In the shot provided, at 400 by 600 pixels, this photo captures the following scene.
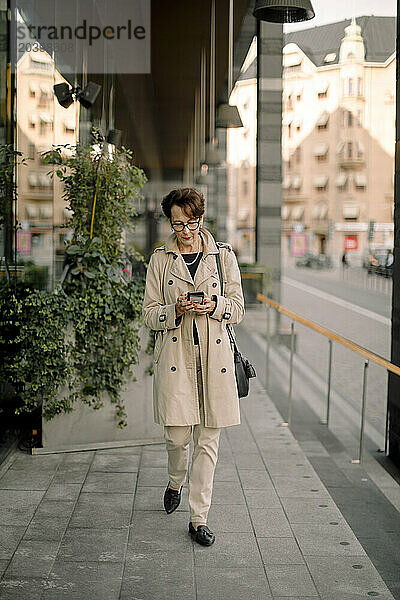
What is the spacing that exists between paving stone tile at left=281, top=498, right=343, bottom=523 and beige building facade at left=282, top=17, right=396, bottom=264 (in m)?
1.84

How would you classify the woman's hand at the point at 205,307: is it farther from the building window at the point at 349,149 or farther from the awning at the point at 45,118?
the building window at the point at 349,149

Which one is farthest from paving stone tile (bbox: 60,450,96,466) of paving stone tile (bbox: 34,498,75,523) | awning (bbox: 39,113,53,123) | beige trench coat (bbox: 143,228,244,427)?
awning (bbox: 39,113,53,123)

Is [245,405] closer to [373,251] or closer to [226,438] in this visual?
[226,438]

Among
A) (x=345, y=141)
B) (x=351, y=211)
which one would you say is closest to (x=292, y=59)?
(x=345, y=141)

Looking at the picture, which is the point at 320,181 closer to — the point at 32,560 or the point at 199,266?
the point at 199,266

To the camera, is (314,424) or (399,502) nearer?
(399,502)

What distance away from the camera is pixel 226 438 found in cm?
549

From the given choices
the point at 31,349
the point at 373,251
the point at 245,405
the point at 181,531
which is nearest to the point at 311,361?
the point at 245,405

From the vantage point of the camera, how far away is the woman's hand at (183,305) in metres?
3.38

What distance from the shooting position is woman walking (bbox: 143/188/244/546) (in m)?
3.54

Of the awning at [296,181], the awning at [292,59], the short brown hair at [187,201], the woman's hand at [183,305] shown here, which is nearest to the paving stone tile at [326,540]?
the woman's hand at [183,305]

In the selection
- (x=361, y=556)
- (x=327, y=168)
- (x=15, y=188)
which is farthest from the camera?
(x=327, y=168)

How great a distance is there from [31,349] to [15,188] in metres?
0.98

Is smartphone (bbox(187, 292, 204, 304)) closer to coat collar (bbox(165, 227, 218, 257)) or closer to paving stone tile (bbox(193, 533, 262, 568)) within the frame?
coat collar (bbox(165, 227, 218, 257))
